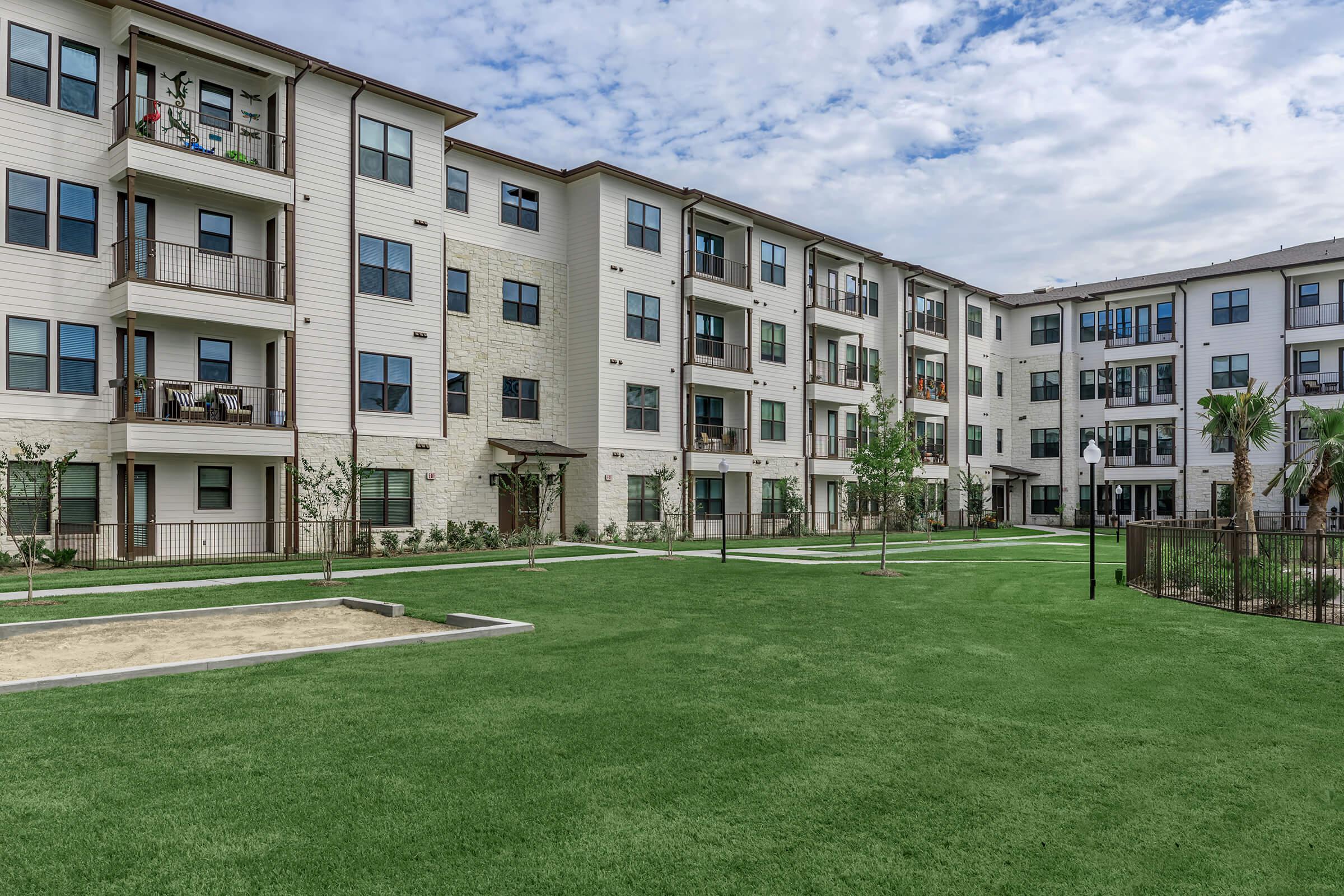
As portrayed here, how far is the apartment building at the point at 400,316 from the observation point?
23.0 meters

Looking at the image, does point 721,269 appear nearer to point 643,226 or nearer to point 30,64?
point 643,226

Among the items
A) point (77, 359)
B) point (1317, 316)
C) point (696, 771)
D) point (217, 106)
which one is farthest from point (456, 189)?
point (1317, 316)

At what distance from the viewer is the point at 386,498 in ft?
93.1

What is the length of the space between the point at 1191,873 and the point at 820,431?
133 ft

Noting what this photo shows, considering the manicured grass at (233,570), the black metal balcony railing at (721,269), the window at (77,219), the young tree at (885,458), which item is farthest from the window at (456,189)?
the young tree at (885,458)

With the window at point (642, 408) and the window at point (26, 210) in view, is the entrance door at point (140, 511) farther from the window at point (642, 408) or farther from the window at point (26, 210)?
the window at point (642, 408)

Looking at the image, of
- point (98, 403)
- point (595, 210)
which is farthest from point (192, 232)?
point (595, 210)

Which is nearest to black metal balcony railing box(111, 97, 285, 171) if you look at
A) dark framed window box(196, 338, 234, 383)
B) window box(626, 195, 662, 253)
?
dark framed window box(196, 338, 234, 383)

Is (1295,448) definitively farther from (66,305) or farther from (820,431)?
(66,305)

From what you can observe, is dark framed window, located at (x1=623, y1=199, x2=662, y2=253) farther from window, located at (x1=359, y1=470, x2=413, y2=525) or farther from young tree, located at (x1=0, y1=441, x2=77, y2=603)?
young tree, located at (x1=0, y1=441, x2=77, y2=603)

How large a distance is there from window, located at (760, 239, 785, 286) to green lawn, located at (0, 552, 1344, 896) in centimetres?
3139

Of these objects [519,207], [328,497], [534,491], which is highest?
[519,207]

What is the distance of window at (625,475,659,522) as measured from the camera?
34.9m

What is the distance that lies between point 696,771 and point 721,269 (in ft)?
115
